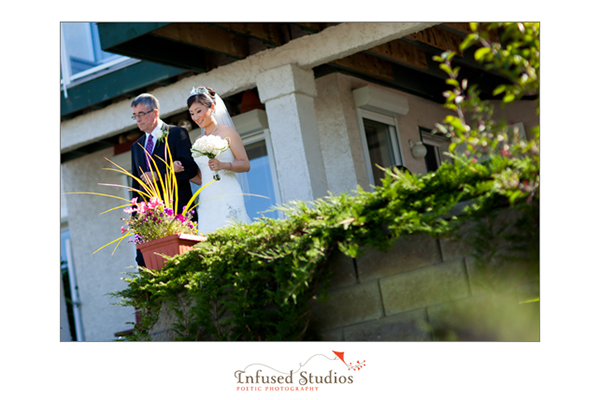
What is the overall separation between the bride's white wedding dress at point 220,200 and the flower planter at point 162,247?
783mm

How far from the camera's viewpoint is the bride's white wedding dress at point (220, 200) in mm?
4117

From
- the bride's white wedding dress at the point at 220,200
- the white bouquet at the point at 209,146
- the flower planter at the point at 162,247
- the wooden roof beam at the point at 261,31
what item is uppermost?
the wooden roof beam at the point at 261,31

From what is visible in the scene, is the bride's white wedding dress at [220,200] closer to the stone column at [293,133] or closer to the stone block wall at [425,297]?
the stone column at [293,133]

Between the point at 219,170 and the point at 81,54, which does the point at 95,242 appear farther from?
the point at 219,170

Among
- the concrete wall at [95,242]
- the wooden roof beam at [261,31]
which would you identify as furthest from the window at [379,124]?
the concrete wall at [95,242]

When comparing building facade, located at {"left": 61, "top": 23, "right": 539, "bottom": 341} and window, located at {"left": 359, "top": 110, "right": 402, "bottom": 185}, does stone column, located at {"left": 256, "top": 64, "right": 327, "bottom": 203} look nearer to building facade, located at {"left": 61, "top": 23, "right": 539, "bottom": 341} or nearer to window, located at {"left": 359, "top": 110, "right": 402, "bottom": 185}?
building facade, located at {"left": 61, "top": 23, "right": 539, "bottom": 341}

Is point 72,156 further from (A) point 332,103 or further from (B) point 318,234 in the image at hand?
(B) point 318,234

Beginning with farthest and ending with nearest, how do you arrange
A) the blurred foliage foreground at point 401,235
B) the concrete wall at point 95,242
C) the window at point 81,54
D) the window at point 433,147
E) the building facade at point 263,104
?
1. the window at point 433,147
2. the concrete wall at point 95,242
3. the window at point 81,54
4. the building facade at point 263,104
5. the blurred foliage foreground at point 401,235

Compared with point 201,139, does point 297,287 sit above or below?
below

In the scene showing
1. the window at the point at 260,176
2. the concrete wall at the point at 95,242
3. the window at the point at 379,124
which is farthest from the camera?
the concrete wall at the point at 95,242

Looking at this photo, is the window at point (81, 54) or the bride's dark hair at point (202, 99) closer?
the bride's dark hair at point (202, 99)
